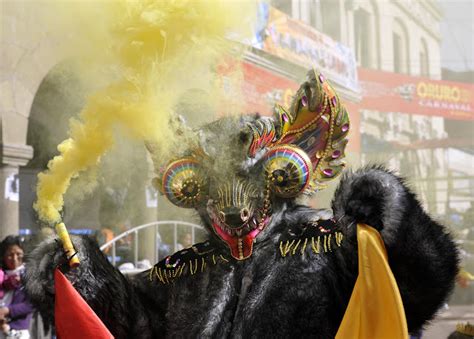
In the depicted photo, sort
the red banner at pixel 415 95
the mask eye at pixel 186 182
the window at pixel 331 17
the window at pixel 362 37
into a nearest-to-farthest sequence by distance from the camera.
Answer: the mask eye at pixel 186 182 → the window at pixel 331 17 → the window at pixel 362 37 → the red banner at pixel 415 95

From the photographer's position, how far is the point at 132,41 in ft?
9.31

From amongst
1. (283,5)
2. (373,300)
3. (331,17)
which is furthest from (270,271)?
(331,17)

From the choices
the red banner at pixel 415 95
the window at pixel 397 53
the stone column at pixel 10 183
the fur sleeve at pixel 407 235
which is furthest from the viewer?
the stone column at pixel 10 183

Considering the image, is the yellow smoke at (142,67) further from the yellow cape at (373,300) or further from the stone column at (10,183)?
the stone column at (10,183)

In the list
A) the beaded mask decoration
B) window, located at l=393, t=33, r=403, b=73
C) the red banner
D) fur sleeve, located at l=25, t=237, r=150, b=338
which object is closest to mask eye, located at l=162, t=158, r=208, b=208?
the beaded mask decoration

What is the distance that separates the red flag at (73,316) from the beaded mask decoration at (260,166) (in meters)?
0.52

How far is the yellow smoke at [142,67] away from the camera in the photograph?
2791 mm

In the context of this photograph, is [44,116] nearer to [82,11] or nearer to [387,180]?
[82,11]

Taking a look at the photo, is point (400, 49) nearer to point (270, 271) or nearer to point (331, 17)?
point (331, 17)

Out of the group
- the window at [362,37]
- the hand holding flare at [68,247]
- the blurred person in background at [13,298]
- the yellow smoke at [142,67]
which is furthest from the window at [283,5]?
the blurred person in background at [13,298]

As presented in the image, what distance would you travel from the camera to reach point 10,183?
6.10 meters

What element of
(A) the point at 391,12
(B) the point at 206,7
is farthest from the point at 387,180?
(A) the point at 391,12

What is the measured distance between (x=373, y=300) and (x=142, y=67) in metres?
1.28

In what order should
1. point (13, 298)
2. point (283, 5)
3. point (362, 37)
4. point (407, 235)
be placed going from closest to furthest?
point (407, 235), point (283, 5), point (362, 37), point (13, 298)
